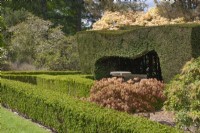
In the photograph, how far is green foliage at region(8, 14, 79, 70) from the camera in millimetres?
32250

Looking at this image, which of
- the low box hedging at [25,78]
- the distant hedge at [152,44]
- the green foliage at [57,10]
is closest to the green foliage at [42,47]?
the low box hedging at [25,78]

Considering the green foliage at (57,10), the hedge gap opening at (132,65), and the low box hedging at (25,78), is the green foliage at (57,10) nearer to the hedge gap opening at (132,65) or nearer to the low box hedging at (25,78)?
the low box hedging at (25,78)

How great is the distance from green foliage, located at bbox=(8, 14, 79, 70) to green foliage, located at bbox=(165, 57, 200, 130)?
22.7 meters

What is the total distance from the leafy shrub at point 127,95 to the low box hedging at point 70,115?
3.51 ft

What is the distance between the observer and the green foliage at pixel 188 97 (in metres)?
8.46

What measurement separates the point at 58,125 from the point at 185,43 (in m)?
6.56

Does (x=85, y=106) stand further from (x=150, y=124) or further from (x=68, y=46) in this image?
(x=68, y=46)

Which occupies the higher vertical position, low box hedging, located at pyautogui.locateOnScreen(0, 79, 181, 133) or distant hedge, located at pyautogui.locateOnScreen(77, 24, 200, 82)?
distant hedge, located at pyautogui.locateOnScreen(77, 24, 200, 82)

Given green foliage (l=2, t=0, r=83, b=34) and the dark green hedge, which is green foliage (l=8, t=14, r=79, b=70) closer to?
green foliage (l=2, t=0, r=83, b=34)

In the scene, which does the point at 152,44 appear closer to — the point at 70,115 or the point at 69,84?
the point at 69,84

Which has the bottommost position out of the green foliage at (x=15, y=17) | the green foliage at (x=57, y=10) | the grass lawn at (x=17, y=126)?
the grass lawn at (x=17, y=126)

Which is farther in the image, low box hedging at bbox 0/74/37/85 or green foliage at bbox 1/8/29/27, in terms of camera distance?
green foliage at bbox 1/8/29/27

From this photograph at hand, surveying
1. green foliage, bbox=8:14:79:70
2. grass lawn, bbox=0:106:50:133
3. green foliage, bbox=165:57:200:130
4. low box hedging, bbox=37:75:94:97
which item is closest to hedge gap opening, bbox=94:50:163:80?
low box hedging, bbox=37:75:94:97

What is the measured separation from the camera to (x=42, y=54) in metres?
32.2
